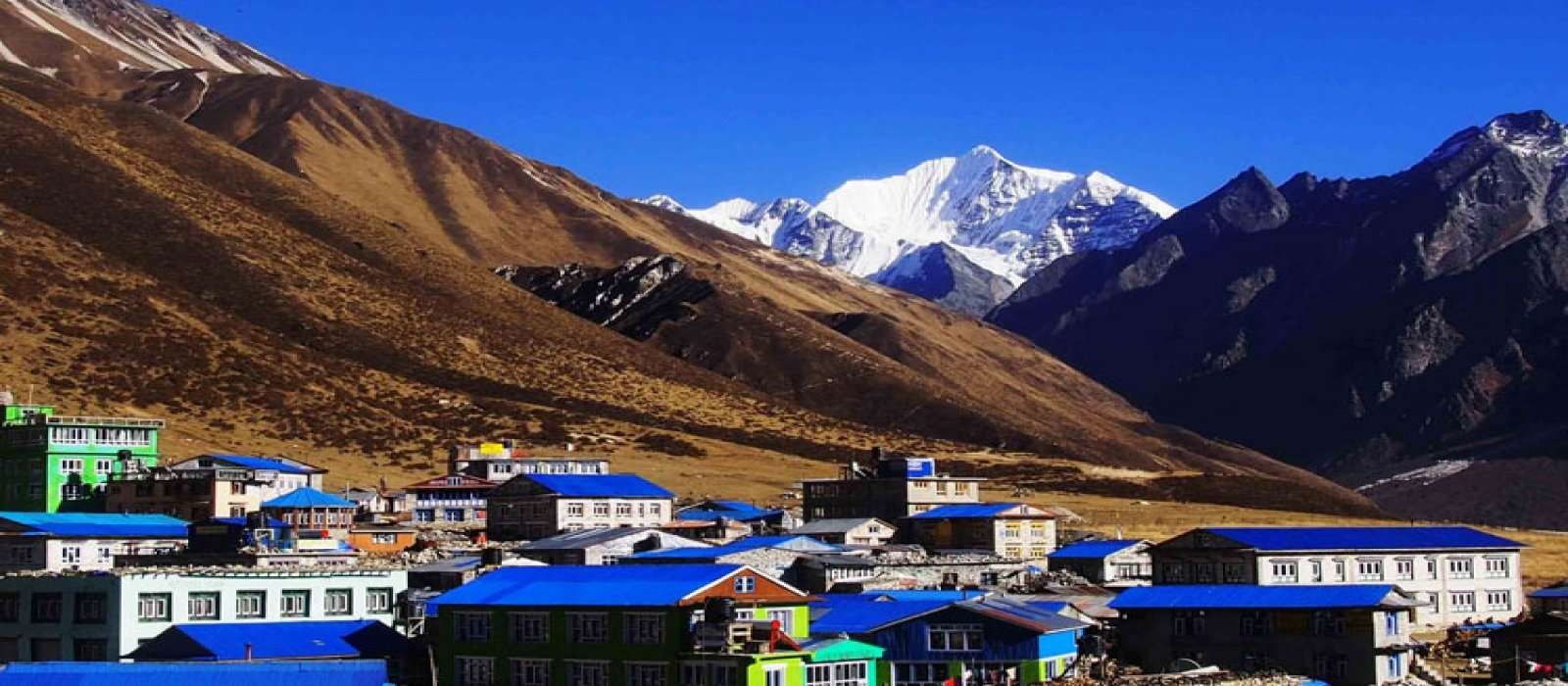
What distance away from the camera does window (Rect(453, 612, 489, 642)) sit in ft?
230

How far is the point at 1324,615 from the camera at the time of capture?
75000mm

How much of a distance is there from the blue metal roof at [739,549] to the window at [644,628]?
26581 mm

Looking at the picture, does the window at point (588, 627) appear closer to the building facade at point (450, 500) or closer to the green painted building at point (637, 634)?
the green painted building at point (637, 634)

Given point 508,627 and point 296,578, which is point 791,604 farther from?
point 296,578

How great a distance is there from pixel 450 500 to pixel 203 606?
6339 cm

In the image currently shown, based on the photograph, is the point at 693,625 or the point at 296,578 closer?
the point at 693,625

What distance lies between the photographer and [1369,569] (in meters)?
105

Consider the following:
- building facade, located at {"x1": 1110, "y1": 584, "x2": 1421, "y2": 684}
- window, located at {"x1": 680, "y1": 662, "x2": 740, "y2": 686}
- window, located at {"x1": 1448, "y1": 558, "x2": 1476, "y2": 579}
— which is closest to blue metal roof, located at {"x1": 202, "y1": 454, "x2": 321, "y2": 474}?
building facade, located at {"x1": 1110, "y1": 584, "x2": 1421, "y2": 684}

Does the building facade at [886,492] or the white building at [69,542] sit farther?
the building facade at [886,492]

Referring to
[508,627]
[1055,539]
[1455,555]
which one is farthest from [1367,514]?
[508,627]

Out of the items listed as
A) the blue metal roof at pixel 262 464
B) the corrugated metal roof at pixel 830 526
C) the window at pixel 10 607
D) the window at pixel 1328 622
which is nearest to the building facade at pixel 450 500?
the blue metal roof at pixel 262 464

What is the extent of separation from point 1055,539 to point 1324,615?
56.3 m

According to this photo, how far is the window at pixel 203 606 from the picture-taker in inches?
3036

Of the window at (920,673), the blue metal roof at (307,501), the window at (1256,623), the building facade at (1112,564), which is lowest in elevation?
the window at (920,673)
